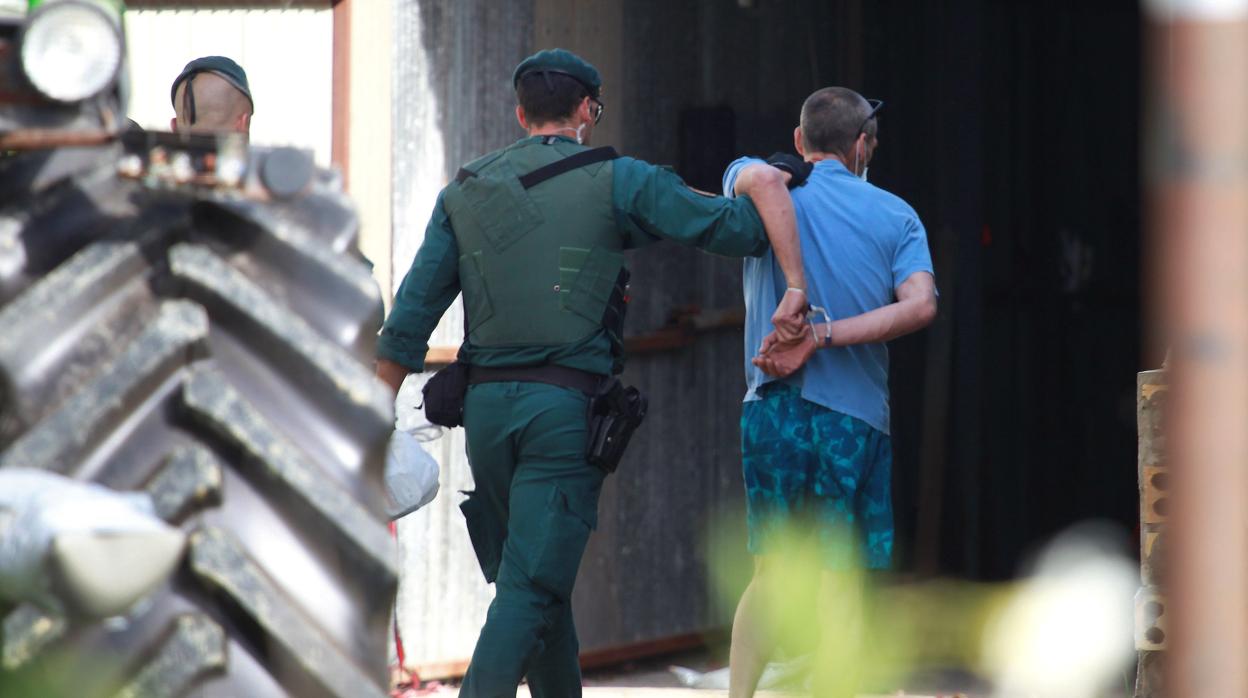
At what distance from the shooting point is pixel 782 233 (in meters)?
5.27

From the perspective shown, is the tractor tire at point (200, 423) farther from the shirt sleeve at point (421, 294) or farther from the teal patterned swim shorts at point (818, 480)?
the teal patterned swim shorts at point (818, 480)

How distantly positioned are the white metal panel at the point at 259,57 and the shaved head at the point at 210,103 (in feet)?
3.14

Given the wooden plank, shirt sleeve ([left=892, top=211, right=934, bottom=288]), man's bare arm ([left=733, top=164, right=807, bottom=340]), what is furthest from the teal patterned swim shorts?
the wooden plank

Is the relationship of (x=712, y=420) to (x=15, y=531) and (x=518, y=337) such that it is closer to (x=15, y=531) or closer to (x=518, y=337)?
(x=518, y=337)

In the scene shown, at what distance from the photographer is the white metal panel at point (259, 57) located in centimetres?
644

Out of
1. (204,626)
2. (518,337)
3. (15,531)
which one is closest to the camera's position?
(15,531)

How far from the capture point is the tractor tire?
210 centimetres

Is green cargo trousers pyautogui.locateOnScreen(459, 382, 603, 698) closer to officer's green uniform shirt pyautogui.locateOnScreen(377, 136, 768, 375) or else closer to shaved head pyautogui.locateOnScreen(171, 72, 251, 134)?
officer's green uniform shirt pyautogui.locateOnScreen(377, 136, 768, 375)

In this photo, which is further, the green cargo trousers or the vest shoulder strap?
the vest shoulder strap

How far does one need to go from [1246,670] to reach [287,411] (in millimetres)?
1123

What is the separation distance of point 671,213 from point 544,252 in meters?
0.35

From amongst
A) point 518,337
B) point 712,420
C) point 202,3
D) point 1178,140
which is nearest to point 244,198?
point 1178,140

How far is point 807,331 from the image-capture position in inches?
210

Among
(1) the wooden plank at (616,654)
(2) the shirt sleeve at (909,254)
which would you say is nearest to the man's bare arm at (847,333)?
→ (2) the shirt sleeve at (909,254)
